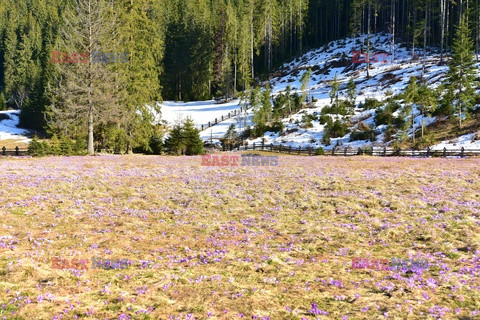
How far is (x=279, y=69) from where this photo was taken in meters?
86.1

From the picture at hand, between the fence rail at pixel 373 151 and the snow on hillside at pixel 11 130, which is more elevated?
the snow on hillside at pixel 11 130

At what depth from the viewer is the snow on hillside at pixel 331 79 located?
47125 mm

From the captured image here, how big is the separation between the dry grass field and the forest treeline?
18.3 m

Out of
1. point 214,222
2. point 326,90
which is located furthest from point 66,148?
point 326,90

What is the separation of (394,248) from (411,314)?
128 inches

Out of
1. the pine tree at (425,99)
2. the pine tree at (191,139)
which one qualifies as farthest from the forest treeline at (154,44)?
the pine tree at (425,99)

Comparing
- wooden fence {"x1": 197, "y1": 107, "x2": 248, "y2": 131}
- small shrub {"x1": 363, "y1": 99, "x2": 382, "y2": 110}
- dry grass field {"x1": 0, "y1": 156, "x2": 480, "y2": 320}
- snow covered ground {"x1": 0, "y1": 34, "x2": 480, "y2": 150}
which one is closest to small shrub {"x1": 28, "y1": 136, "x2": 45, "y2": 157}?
dry grass field {"x1": 0, "y1": 156, "x2": 480, "y2": 320}

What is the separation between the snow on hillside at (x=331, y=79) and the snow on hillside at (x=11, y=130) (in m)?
27.9

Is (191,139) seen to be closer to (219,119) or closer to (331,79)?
(219,119)

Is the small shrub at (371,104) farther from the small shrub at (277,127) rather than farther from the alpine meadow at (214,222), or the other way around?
the small shrub at (277,127)

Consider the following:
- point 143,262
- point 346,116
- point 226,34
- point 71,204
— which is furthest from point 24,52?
point 143,262

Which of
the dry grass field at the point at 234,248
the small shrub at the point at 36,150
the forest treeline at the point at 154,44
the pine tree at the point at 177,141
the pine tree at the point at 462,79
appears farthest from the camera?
the pine tree at the point at 462,79

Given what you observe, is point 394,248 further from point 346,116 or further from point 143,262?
point 346,116

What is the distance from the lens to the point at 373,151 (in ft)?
119
